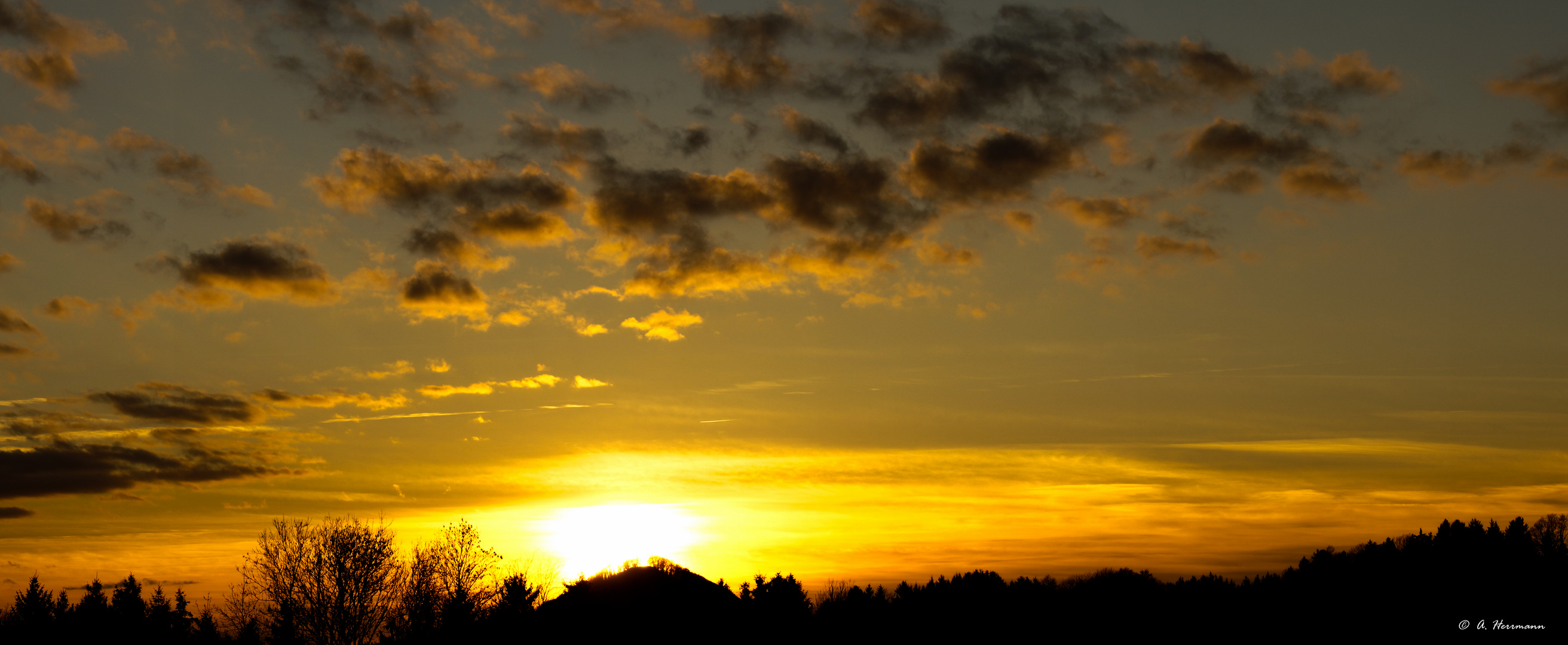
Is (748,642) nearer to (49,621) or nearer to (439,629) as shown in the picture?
(439,629)

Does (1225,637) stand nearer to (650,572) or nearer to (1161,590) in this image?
(1161,590)

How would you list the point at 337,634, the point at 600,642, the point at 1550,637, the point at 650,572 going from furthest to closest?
the point at 650,572 → the point at 1550,637 → the point at 600,642 → the point at 337,634

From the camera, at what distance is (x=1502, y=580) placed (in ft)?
373

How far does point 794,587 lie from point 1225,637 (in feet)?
151

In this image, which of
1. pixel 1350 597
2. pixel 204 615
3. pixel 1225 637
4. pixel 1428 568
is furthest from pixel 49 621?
pixel 1428 568

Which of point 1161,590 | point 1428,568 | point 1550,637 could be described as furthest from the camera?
point 1161,590

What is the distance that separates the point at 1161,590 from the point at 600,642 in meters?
72.6

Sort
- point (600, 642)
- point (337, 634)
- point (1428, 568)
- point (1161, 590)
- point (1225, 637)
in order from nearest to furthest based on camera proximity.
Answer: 1. point (337, 634)
2. point (600, 642)
3. point (1225, 637)
4. point (1428, 568)
5. point (1161, 590)

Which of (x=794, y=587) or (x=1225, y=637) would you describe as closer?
(x=1225, y=637)

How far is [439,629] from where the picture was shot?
8719 cm

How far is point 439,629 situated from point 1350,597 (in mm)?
90725

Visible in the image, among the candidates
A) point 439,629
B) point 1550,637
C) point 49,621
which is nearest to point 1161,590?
point 1550,637

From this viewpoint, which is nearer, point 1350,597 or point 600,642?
point 600,642

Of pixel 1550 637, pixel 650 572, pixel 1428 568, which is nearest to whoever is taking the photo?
pixel 1550 637
